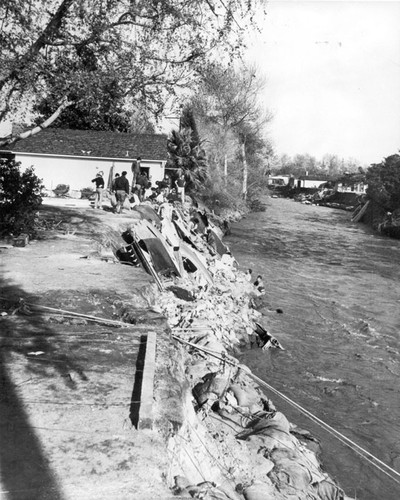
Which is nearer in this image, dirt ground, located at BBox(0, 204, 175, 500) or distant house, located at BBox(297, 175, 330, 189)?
dirt ground, located at BBox(0, 204, 175, 500)

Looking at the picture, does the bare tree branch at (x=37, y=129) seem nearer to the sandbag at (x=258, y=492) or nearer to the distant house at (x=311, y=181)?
the sandbag at (x=258, y=492)

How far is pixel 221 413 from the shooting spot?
22.9ft

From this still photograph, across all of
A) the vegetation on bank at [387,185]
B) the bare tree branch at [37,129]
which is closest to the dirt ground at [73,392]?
the bare tree branch at [37,129]

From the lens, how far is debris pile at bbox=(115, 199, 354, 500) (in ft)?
16.4

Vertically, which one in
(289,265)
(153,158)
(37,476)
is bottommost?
(289,265)

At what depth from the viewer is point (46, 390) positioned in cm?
529

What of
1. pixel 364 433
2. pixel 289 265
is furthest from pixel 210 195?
pixel 364 433

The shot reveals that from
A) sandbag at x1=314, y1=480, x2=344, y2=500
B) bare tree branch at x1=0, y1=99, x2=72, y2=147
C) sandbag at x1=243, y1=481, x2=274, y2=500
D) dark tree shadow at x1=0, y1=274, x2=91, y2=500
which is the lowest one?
sandbag at x1=314, y1=480, x2=344, y2=500

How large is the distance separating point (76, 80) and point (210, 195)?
35.5 meters

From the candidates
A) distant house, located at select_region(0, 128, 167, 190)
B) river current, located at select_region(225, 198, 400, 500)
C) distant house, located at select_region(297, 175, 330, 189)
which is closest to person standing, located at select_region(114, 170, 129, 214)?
river current, located at select_region(225, 198, 400, 500)

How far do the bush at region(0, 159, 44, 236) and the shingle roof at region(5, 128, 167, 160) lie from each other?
17.5 meters

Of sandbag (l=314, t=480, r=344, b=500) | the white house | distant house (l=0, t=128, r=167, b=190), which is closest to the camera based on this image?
sandbag (l=314, t=480, r=344, b=500)

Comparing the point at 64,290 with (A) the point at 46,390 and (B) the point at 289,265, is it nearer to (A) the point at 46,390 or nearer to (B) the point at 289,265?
(A) the point at 46,390

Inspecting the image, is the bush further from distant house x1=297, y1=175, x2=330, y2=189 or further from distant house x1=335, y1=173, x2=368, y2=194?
distant house x1=297, y1=175, x2=330, y2=189
